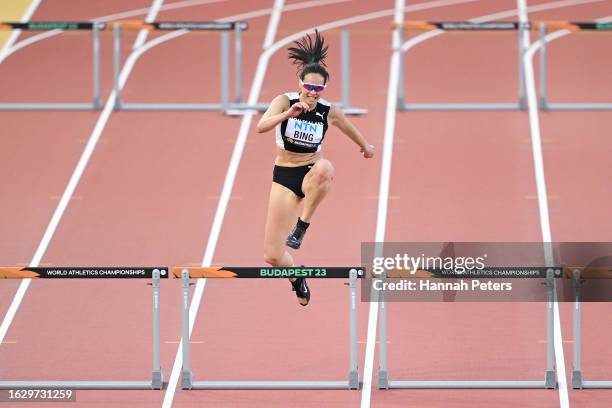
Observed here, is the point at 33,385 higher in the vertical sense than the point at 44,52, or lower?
lower

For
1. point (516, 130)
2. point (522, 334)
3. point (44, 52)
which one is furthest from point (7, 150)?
point (522, 334)

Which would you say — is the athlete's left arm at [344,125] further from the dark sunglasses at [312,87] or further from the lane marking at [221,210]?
the lane marking at [221,210]

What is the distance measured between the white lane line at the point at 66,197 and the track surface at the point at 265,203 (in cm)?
8

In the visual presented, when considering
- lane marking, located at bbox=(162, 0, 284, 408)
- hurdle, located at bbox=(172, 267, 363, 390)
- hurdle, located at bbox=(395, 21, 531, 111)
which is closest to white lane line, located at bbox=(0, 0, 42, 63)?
lane marking, located at bbox=(162, 0, 284, 408)

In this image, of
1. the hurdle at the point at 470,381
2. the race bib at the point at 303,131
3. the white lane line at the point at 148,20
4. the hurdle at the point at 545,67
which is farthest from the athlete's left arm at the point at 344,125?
the white lane line at the point at 148,20

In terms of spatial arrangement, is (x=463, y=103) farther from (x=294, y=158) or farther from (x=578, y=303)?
(x=294, y=158)

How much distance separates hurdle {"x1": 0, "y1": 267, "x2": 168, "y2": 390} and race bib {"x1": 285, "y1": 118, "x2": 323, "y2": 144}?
5.19 ft

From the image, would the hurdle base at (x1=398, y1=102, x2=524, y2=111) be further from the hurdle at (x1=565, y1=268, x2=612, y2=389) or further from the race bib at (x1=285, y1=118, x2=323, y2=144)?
the race bib at (x1=285, y1=118, x2=323, y2=144)

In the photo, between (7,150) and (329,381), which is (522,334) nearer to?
(329,381)

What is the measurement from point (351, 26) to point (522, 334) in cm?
886

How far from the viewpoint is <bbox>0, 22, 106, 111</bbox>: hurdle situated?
20.5m

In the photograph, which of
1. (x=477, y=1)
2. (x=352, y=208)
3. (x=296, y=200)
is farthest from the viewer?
(x=477, y=1)

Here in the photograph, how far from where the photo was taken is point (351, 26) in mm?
23000

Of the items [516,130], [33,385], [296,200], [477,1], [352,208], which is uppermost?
[477,1]
